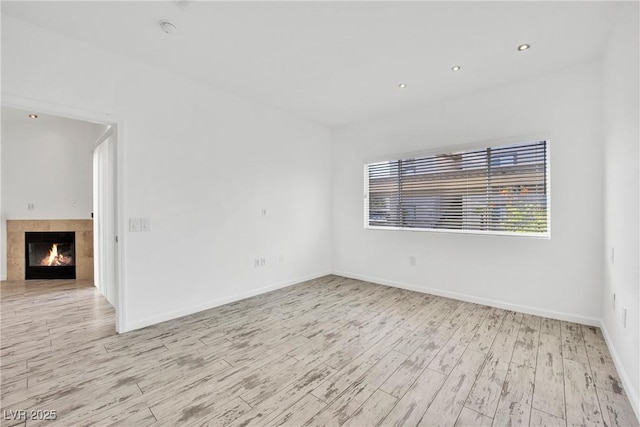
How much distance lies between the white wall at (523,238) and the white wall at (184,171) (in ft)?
5.64

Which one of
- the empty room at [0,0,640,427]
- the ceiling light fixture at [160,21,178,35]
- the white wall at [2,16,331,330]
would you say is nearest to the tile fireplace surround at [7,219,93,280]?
the empty room at [0,0,640,427]

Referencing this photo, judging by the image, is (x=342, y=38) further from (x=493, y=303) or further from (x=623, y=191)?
(x=493, y=303)

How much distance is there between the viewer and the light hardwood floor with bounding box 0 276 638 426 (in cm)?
171

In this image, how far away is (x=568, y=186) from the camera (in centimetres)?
302

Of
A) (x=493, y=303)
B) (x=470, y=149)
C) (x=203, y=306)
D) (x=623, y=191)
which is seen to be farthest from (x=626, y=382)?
(x=203, y=306)

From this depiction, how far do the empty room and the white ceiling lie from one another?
0.02m

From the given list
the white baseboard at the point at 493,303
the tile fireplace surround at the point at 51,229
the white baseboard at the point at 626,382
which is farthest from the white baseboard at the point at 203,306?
the white baseboard at the point at 626,382

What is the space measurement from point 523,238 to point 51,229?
7.59 meters

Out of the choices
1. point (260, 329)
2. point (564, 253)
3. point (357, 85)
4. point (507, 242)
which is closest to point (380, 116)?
point (357, 85)

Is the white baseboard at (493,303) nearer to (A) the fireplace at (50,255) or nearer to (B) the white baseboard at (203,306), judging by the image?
(B) the white baseboard at (203,306)

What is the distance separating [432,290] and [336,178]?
2.55m

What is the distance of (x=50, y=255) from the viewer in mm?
5035

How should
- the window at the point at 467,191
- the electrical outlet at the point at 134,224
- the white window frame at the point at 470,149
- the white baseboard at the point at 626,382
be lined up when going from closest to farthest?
Result: the white baseboard at the point at 626,382
the electrical outlet at the point at 134,224
the white window frame at the point at 470,149
the window at the point at 467,191

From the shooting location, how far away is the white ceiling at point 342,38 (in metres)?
2.12
